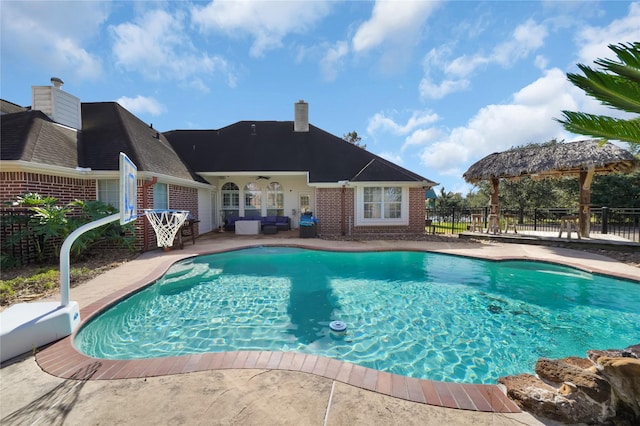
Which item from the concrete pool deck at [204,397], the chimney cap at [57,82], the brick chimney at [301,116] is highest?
→ the brick chimney at [301,116]

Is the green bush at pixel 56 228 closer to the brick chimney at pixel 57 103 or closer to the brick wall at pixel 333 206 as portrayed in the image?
the brick chimney at pixel 57 103

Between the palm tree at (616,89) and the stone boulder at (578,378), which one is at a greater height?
the palm tree at (616,89)

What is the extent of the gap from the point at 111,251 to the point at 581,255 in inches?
677

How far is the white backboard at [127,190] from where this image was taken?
4324 millimetres

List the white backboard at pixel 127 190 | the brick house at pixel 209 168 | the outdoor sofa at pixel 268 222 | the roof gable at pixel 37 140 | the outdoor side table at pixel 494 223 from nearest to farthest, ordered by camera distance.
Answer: the white backboard at pixel 127 190
the roof gable at pixel 37 140
the brick house at pixel 209 168
the outdoor side table at pixel 494 223
the outdoor sofa at pixel 268 222

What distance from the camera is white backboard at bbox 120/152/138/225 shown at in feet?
14.2

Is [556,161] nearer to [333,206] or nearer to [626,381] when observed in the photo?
[333,206]

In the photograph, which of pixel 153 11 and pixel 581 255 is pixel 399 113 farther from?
pixel 153 11

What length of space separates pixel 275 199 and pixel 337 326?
13.3 meters

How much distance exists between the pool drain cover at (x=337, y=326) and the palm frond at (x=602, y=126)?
16.5ft

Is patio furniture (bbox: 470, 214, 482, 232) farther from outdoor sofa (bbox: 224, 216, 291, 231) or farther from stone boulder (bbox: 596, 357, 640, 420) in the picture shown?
stone boulder (bbox: 596, 357, 640, 420)

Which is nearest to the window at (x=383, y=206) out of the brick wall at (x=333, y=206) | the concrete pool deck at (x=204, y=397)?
the brick wall at (x=333, y=206)

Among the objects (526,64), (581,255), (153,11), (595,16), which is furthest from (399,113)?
(153,11)

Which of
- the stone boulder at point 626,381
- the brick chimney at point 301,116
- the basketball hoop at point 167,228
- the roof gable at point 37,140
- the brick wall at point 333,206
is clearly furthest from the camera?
the brick chimney at point 301,116
